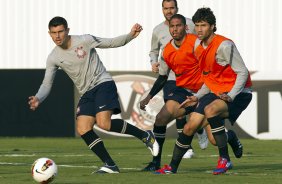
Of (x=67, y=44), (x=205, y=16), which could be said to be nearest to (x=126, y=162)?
(x=67, y=44)

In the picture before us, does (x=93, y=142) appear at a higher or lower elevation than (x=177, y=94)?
lower

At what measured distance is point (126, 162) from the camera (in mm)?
14688

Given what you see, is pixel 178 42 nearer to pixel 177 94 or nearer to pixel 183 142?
pixel 177 94

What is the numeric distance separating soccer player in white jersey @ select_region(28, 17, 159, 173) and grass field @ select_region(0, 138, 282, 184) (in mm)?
570

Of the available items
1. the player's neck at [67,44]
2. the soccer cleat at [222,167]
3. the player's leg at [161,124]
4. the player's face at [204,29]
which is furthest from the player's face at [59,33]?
the soccer cleat at [222,167]

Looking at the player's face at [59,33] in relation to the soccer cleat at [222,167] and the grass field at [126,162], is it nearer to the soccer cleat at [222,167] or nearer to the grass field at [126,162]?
the grass field at [126,162]

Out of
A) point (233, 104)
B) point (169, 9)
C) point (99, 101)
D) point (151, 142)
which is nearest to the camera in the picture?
point (233, 104)

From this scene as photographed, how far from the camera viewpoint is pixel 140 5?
76.7 feet

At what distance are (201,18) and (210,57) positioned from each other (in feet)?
1.53

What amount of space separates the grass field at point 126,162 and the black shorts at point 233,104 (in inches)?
27.7

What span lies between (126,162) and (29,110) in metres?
7.38

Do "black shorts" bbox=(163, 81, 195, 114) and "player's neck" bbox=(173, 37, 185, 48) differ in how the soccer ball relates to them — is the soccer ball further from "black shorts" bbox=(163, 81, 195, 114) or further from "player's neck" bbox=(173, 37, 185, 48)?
"player's neck" bbox=(173, 37, 185, 48)

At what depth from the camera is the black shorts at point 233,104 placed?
484 inches

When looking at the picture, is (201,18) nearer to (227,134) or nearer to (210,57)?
(210,57)
